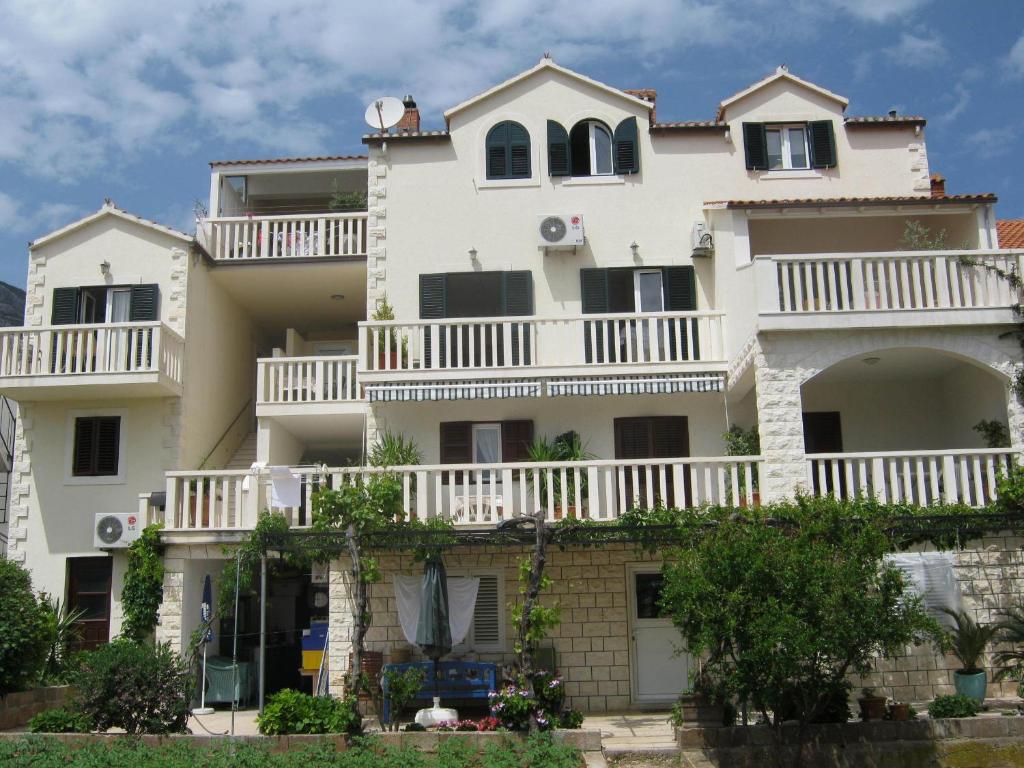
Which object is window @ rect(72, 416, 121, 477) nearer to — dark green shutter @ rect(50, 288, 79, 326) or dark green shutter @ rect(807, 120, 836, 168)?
dark green shutter @ rect(50, 288, 79, 326)

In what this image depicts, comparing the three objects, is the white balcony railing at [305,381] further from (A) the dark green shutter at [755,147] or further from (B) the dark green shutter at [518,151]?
(A) the dark green shutter at [755,147]

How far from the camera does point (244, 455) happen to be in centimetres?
2533

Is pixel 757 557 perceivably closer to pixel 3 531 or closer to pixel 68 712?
pixel 68 712

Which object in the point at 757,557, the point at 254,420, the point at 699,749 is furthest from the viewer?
the point at 254,420

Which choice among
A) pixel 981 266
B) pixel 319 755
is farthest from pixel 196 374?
pixel 981 266

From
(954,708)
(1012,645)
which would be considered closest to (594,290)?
(1012,645)

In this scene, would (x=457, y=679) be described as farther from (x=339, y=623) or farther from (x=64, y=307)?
(x=64, y=307)

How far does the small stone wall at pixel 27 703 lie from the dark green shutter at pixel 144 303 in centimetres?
805

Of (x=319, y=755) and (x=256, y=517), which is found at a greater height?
(x=256, y=517)

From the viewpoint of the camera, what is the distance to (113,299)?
2325 centimetres

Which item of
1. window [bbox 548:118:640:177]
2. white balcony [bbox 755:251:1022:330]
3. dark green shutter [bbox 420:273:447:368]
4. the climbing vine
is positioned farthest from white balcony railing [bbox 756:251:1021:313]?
the climbing vine

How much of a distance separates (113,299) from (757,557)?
1593 centimetres

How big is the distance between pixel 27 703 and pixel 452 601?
7.23 m

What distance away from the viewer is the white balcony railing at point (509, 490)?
1844 cm
